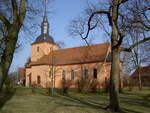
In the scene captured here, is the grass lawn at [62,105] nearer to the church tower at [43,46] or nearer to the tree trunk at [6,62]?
the tree trunk at [6,62]

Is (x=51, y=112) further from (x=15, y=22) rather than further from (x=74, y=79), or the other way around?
(x=74, y=79)

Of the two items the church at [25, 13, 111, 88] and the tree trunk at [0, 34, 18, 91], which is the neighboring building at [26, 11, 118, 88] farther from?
the tree trunk at [0, 34, 18, 91]

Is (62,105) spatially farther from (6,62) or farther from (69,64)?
Result: (69,64)

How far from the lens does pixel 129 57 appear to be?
115ft

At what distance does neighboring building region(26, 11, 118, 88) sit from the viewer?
38237 mm

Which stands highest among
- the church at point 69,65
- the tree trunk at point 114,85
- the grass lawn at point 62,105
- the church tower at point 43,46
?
the church tower at point 43,46

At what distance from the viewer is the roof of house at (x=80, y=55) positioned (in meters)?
39.4

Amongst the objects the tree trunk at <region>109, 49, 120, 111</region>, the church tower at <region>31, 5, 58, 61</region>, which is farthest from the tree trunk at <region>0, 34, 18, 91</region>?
the church tower at <region>31, 5, 58, 61</region>

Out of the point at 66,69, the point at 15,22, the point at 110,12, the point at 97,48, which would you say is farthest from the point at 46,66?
the point at 15,22

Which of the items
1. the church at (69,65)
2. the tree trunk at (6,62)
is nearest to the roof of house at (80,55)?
the church at (69,65)

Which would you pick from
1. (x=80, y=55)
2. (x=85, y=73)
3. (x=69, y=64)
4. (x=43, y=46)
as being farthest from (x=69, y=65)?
(x=43, y=46)

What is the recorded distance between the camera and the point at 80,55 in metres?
43.3

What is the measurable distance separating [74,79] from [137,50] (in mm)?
15799

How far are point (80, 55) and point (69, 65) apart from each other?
10.9 feet
